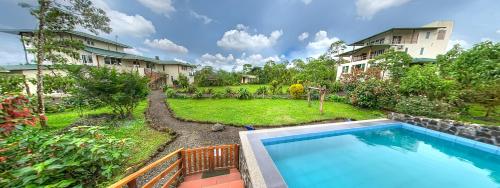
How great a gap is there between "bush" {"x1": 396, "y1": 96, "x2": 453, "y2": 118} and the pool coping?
131 cm

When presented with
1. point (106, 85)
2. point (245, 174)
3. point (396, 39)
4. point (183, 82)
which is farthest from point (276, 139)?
point (396, 39)

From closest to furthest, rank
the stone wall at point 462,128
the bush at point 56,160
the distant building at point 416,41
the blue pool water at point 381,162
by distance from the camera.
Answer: the bush at point 56,160
the blue pool water at point 381,162
the stone wall at point 462,128
the distant building at point 416,41

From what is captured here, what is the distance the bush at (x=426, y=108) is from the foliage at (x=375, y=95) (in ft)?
5.71

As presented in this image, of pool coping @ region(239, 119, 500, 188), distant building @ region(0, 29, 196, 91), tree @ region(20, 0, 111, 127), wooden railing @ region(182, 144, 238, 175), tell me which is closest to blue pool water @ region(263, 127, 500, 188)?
pool coping @ region(239, 119, 500, 188)

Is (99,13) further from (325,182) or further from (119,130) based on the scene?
(325,182)

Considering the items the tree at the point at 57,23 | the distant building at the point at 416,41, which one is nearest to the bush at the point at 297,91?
the tree at the point at 57,23

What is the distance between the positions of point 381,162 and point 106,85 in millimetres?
11921

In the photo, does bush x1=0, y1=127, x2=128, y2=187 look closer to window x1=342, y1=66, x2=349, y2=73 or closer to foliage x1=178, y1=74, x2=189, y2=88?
foliage x1=178, y1=74, x2=189, y2=88

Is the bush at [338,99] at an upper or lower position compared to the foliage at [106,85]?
lower

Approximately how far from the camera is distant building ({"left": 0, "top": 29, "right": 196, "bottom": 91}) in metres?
15.4

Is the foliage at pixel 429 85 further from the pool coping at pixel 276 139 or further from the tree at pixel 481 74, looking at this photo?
the pool coping at pixel 276 139

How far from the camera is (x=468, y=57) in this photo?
8.98 metres

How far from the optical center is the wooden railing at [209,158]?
425cm

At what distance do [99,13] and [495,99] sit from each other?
19.3 meters
